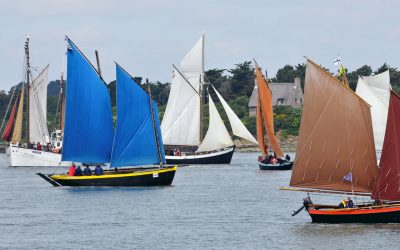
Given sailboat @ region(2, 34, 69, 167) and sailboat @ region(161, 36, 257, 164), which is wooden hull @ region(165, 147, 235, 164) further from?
sailboat @ region(2, 34, 69, 167)

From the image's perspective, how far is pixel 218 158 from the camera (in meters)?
136

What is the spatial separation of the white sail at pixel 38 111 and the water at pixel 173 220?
35.4m

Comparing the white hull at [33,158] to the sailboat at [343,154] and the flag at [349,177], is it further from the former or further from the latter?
the flag at [349,177]

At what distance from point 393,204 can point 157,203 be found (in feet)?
74.3

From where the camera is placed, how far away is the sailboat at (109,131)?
87188mm

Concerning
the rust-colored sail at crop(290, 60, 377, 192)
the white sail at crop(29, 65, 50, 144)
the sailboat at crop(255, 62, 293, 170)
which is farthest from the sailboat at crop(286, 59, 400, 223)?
the white sail at crop(29, 65, 50, 144)

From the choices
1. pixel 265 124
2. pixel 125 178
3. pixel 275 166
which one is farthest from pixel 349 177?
pixel 275 166

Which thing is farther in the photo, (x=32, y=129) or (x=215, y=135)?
(x=32, y=129)

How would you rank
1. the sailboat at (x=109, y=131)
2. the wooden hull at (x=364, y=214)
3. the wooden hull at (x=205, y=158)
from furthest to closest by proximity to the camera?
the wooden hull at (x=205, y=158) < the sailboat at (x=109, y=131) < the wooden hull at (x=364, y=214)

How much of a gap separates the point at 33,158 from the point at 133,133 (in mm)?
47866

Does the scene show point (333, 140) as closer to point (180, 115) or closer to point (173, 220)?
point (173, 220)

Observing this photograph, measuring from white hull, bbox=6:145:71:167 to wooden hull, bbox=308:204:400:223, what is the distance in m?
72.5

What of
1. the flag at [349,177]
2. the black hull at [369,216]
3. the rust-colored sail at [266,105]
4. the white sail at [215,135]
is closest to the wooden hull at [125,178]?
the flag at [349,177]

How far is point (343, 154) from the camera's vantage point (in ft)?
202
